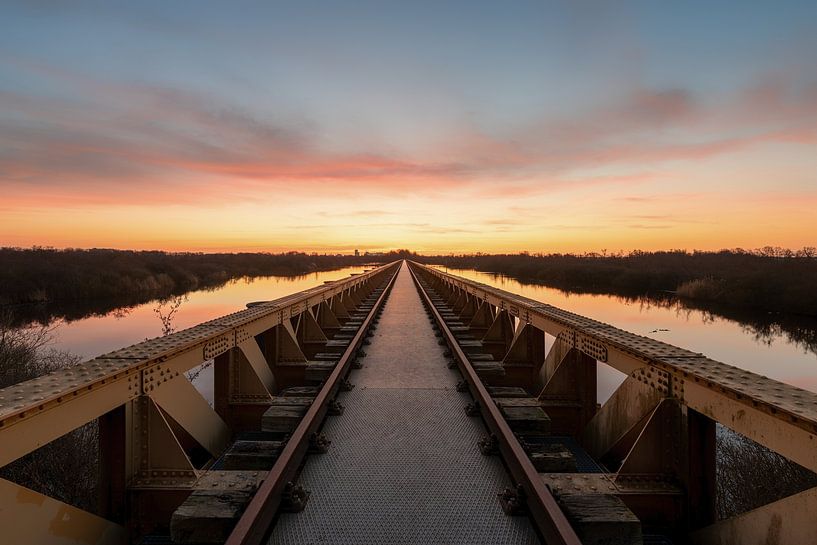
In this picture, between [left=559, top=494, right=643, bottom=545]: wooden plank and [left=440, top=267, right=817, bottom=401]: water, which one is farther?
[left=440, top=267, right=817, bottom=401]: water

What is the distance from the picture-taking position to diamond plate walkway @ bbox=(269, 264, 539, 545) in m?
2.80

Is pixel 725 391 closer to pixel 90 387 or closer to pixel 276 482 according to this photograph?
pixel 276 482

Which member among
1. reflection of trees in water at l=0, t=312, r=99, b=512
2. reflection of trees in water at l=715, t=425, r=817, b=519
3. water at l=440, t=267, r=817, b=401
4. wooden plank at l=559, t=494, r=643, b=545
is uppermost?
wooden plank at l=559, t=494, r=643, b=545

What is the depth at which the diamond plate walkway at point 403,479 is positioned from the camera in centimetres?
280

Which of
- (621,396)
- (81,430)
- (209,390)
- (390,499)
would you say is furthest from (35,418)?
(209,390)

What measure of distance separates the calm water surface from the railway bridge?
7260 mm

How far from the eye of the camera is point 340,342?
319 inches

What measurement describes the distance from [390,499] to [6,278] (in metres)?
37.4

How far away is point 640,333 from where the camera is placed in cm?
2217

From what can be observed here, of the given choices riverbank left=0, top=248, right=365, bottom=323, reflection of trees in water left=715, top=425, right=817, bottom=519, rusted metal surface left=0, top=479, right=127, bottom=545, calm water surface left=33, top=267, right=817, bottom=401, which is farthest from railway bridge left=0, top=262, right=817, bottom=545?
riverbank left=0, top=248, right=365, bottom=323

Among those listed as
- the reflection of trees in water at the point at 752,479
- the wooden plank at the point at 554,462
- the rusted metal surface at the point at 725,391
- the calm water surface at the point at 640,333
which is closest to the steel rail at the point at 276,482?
the wooden plank at the point at 554,462

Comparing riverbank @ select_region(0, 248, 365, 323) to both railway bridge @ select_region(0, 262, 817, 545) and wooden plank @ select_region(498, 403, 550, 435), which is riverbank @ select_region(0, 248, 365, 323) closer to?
railway bridge @ select_region(0, 262, 817, 545)

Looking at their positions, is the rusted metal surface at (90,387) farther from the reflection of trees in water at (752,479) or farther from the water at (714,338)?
the water at (714,338)

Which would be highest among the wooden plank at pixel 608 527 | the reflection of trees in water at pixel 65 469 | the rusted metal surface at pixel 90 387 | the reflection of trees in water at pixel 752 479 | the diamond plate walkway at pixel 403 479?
the rusted metal surface at pixel 90 387
